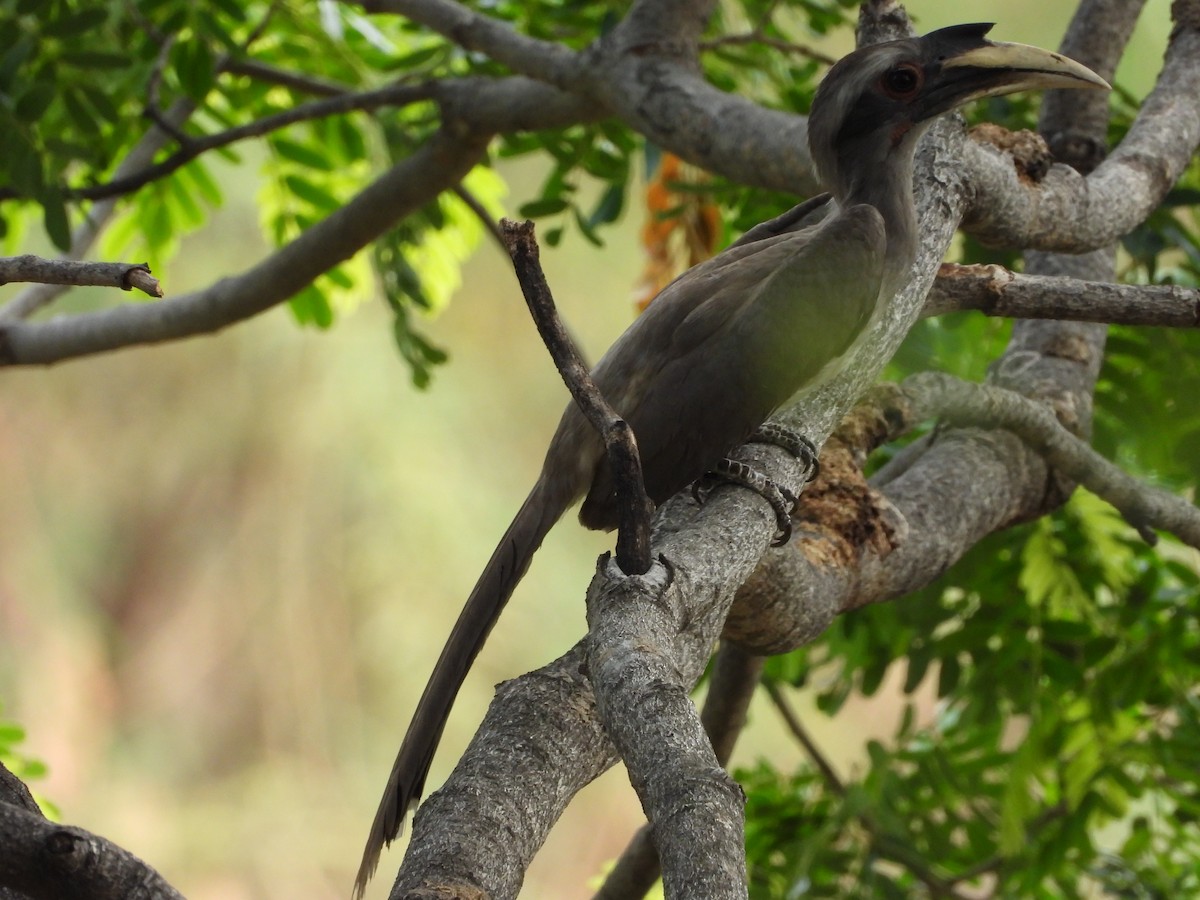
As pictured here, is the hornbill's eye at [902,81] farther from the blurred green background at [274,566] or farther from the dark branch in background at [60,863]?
the blurred green background at [274,566]

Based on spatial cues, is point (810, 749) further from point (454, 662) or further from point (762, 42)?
point (762, 42)

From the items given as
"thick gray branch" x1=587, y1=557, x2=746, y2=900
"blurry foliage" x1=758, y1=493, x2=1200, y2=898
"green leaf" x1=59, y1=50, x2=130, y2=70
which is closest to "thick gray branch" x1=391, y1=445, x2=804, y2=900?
"thick gray branch" x1=587, y1=557, x2=746, y2=900

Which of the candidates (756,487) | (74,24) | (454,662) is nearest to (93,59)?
(74,24)

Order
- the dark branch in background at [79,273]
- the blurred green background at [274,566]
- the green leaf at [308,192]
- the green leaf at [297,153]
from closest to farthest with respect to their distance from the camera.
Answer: the dark branch in background at [79,273], the green leaf at [297,153], the green leaf at [308,192], the blurred green background at [274,566]

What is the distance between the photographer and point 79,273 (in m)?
1.35

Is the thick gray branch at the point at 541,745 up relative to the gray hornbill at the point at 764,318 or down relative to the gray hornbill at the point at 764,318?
down

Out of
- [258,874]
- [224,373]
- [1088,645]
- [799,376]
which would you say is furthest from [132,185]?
[224,373]

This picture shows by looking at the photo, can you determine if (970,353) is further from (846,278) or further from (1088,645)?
(846,278)

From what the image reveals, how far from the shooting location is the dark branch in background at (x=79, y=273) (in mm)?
1295

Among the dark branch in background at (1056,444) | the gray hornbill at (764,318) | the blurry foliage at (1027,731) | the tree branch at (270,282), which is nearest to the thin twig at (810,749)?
the blurry foliage at (1027,731)

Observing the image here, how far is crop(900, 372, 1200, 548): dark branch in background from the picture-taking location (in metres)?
2.96

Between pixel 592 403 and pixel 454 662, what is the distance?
0.89 metres

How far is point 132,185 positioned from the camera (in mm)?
3670

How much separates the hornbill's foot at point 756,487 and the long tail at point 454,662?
28 cm
